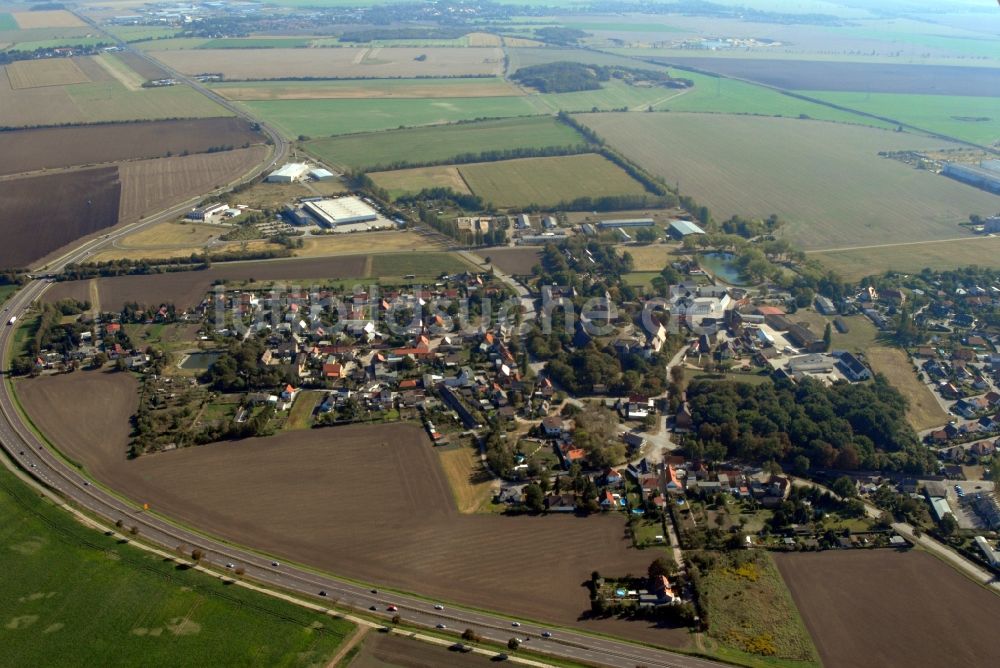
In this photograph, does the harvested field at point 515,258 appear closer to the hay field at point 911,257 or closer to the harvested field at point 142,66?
the hay field at point 911,257

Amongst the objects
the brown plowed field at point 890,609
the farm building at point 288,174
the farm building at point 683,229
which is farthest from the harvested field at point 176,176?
the brown plowed field at point 890,609

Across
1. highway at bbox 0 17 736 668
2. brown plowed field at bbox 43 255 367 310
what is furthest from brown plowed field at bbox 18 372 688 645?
brown plowed field at bbox 43 255 367 310

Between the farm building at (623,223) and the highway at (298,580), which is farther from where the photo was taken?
the farm building at (623,223)

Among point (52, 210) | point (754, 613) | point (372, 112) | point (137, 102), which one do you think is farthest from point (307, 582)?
point (137, 102)

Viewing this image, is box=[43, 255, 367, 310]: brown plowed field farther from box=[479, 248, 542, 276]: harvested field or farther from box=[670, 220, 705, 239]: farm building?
box=[670, 220, 705, 239]: farm building

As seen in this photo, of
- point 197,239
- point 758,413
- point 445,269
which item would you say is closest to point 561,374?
point 758,413

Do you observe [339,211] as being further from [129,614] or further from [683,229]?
[129,614]
